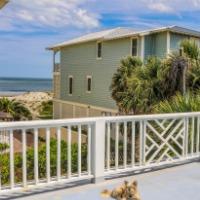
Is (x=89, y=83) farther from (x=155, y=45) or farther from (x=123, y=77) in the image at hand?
(x=123, y=77)

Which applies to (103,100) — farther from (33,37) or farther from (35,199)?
(33,37)

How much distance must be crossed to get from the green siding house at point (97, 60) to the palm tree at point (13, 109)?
277 cm

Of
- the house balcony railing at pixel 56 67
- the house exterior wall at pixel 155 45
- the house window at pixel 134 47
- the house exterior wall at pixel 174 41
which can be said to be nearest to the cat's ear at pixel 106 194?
the house exterior wall at pixel 155 45

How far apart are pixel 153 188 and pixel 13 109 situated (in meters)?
20.6

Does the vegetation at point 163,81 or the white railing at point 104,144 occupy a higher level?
the vegetation at point 163,81

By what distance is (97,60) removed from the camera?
2159 cm

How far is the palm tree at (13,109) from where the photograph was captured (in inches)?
926

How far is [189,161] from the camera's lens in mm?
6223

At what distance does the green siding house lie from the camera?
17797 millimetres

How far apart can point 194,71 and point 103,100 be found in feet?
37.0

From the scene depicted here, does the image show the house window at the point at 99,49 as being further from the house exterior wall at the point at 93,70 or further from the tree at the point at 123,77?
the tree at the point at 123,77

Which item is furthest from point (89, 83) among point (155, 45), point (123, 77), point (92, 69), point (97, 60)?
point (123, 77)

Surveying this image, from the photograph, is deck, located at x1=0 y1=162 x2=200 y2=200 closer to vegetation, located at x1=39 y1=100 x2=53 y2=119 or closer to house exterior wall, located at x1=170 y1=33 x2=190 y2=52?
house exterior wall, located at x1=170 y1=33 x2=190 y2=52

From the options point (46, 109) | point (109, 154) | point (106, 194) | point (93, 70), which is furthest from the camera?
point (46, 109)
